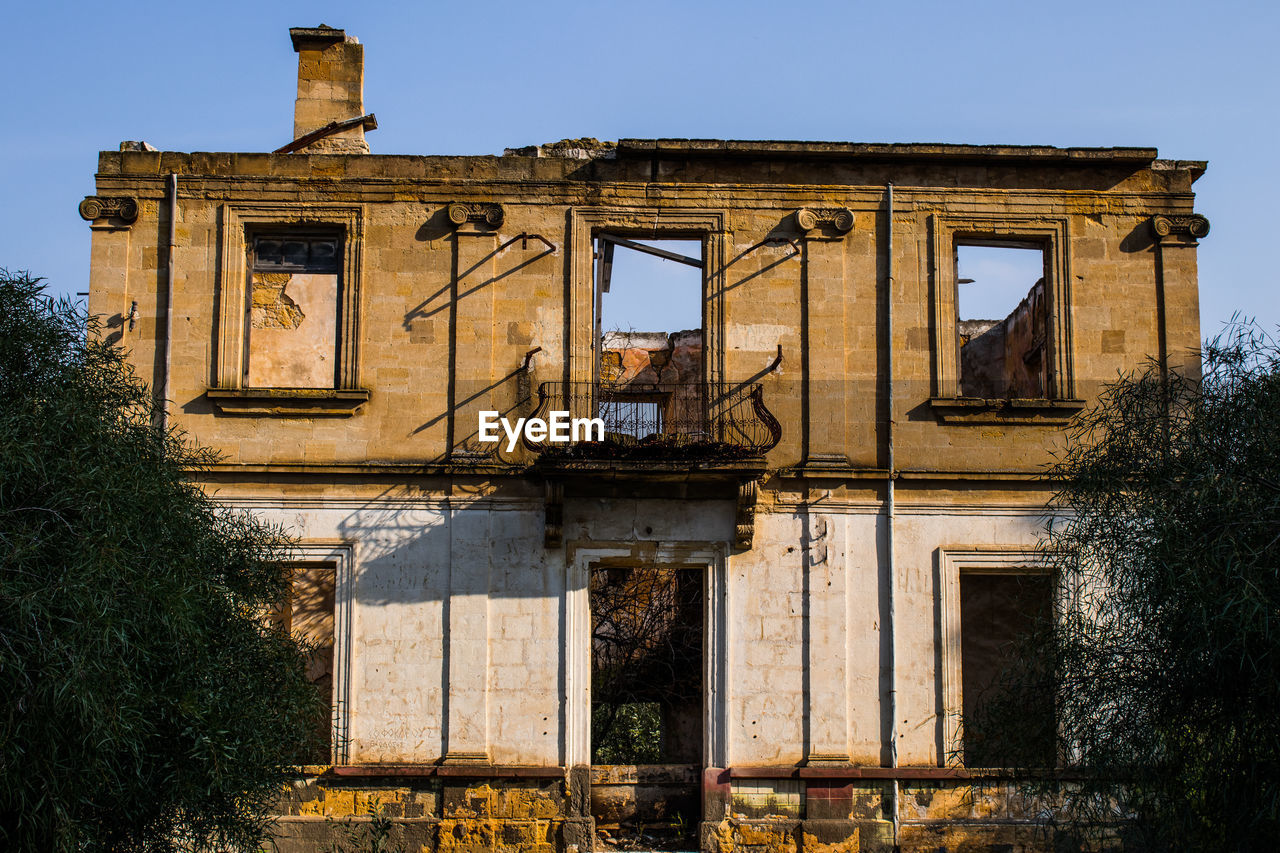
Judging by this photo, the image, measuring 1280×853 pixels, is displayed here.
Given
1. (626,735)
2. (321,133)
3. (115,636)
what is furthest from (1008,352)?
(115,636)

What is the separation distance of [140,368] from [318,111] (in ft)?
12.5

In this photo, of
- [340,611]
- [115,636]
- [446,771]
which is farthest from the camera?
[340,611]

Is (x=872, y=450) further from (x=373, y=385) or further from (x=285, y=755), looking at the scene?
(x=285, y=755)

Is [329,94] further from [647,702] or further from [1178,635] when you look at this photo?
[1178,635]

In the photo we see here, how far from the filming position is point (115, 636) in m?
10.3

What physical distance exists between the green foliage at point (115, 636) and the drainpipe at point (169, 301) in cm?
184

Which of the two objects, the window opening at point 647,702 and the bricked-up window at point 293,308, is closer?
the window opening at point 647,702

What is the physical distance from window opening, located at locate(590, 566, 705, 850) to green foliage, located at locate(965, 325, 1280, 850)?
13.9 ft

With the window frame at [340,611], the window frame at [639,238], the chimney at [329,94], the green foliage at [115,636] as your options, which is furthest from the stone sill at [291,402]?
the chimney at [329,94]

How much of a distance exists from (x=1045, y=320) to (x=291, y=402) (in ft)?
28.5

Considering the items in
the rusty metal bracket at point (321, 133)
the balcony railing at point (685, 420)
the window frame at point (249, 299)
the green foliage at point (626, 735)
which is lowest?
the green foliage at point (626, 735)

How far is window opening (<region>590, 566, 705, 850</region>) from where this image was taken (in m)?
15.3

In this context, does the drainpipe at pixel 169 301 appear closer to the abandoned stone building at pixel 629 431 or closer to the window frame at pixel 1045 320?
the abandoned stone building at pixel 629 431

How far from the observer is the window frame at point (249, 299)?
1520cm
